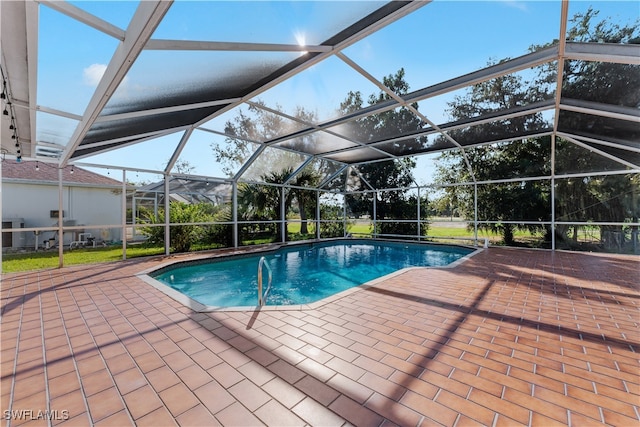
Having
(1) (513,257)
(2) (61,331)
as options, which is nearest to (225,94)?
(2) (61,331)

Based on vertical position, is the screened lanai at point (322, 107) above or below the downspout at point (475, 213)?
above

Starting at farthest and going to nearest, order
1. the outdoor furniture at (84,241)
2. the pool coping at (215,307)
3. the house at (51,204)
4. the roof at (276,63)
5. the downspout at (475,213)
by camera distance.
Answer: the downspout at (475,213) < the outdoor furniture at (84,241) < the house at (51,204) < the pool coping at (215,307) < the roof at (276,63)

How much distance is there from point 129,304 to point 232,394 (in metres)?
2.91

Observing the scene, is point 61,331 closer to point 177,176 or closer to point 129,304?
point 129,304

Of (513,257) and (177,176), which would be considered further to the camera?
(177,176)

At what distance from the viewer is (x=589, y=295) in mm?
4184

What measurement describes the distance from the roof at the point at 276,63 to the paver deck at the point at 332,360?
9.45 feet

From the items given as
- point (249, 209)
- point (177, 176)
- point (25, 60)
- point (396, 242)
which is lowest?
point (396, 242)

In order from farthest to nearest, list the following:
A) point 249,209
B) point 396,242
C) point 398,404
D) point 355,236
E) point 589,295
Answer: point 355,236
point 396,242
point 249,209
point 589,295
point 398,404

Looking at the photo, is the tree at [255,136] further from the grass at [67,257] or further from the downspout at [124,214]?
the grass at [67,257]

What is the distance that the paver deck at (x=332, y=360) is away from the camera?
5.87ft

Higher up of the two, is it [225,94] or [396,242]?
[225,94]

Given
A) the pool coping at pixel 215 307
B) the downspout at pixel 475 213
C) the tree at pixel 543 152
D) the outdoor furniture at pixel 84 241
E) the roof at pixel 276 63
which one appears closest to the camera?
the roof at pixel 276 63

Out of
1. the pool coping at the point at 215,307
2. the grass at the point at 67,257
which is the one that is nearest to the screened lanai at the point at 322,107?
the grass at the point at 67,257
